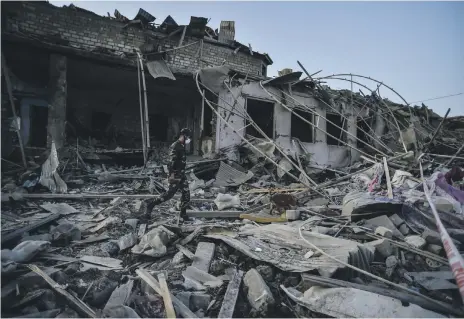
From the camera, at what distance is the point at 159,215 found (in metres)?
5.63

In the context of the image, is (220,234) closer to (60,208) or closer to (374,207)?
(374,207)

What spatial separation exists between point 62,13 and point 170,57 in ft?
13.5

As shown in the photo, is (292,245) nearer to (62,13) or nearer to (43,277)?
(43,277)

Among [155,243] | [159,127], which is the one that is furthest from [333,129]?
[155,243]

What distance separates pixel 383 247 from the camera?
3.63 meters

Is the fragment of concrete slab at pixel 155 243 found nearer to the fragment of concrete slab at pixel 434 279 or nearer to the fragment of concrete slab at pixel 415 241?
the fragment of concrete slab at pixel 434 279

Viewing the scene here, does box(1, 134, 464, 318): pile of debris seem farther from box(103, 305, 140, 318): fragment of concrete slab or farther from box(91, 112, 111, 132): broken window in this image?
box(91, 112, 111, 132): broken window

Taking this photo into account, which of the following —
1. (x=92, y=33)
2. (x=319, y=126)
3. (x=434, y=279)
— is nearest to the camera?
(x=434, y=279)

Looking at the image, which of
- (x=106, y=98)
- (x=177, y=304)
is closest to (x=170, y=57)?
(x=106, y=98)

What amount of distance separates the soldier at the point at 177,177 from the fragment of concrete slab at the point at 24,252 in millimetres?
1912

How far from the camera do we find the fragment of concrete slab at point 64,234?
3908 millimetres

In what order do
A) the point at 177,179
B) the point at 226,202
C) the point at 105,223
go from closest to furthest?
the point at 105,223 → the point at 177,179 → the point at 226,202

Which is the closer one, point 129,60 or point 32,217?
point 32,217

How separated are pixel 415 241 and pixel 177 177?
12.3ft
